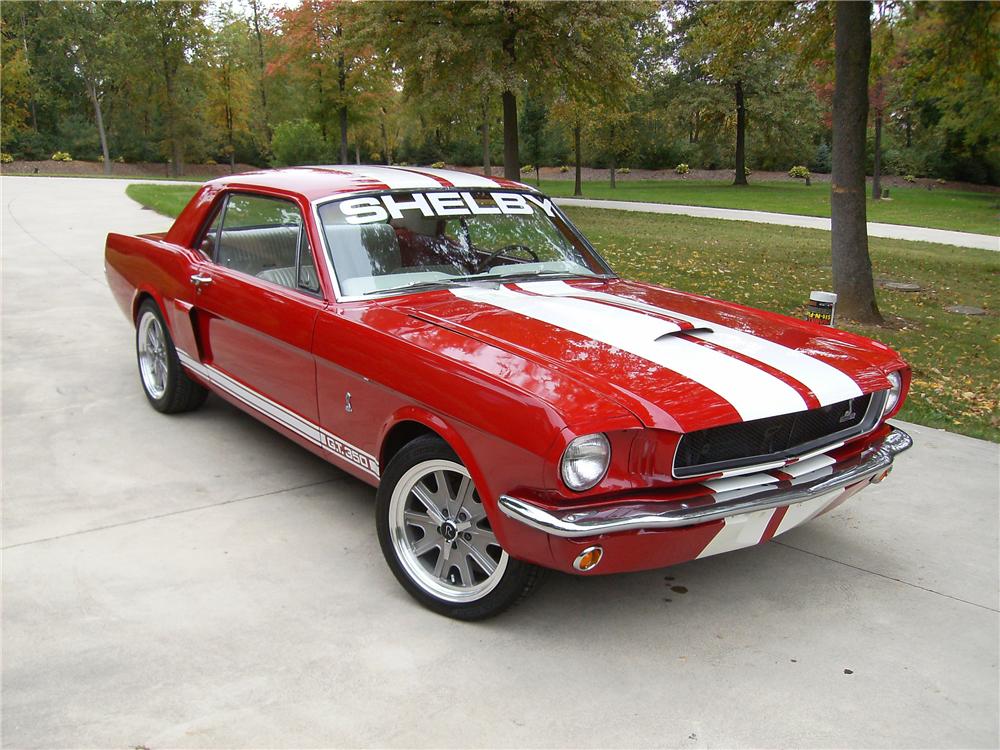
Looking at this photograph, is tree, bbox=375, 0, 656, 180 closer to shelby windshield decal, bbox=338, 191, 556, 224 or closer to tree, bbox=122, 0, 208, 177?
shelby windshield decal, bbox=338, 191, 556, 224

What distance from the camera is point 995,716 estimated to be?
267cm

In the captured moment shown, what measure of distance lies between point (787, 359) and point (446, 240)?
175cm

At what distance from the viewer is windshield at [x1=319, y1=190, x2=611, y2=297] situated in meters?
3.83

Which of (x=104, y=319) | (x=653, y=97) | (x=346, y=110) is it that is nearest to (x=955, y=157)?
(x=653, y=97)

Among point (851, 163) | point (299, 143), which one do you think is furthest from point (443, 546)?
point (299, 143)

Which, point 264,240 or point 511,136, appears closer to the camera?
point 264,240

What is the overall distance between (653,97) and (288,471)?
1377 inches

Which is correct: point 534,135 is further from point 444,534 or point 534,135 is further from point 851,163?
point 444,534

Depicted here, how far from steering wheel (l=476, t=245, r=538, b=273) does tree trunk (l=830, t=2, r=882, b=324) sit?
5.34m

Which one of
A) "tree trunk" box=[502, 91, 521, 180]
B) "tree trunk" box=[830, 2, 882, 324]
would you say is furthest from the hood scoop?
"tree trunk" box=[502, 91, 521, 180]

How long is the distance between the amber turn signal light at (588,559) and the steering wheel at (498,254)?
1.88 meters

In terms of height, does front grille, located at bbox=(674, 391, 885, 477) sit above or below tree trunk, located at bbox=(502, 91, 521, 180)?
below

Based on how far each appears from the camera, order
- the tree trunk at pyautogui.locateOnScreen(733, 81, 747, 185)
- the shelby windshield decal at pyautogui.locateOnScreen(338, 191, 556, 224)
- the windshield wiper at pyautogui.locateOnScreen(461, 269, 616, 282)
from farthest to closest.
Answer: the tree trunk at pyautogui.locateOnScreen(733, 81, 747, 185)
the windshield wiper at pyautogui.locateOnScreen(461, 269, 616, 282)
the shelby windshield decal at pyautogui.locateOnScreen(338, 191, 556, 224)

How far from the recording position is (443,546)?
10.3 ft
